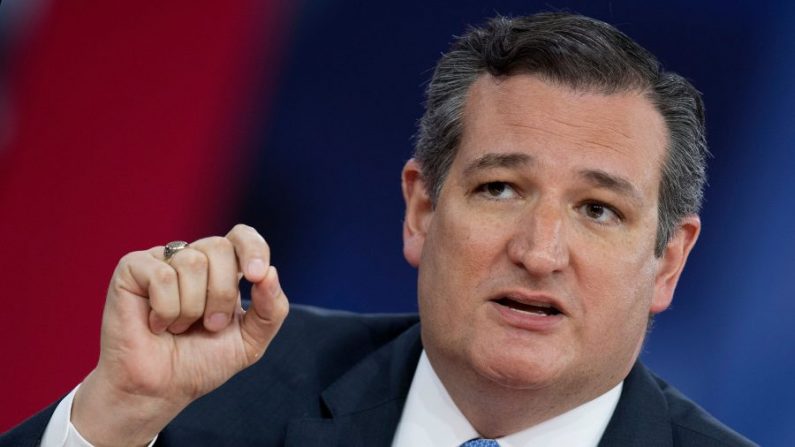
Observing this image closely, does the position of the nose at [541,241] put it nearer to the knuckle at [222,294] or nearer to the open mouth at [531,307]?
the open mouth at [531,307]

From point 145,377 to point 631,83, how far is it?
1307mm

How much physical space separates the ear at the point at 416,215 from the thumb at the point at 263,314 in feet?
1.92

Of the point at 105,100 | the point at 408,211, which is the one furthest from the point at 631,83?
the point at 105,100

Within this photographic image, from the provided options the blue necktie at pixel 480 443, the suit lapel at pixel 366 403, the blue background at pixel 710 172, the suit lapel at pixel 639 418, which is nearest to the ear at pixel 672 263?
the suit lapel at pixel 639 418

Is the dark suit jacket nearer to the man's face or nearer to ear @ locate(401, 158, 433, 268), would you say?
the man's face

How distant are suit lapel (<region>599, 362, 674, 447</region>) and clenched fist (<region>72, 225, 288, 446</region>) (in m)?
0.88

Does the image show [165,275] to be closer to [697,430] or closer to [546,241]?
[546,241]

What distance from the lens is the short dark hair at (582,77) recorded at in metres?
2.54

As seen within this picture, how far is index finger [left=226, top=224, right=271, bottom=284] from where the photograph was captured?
6.90ft

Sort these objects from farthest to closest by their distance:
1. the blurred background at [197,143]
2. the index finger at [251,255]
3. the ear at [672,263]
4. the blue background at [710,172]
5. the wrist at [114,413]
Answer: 1. the blurred background at [197,143]
2. the blue background at [710,172]
3. the ear at [672,263]
4. the wrist at [114,413]
5. the index finger at [251,255]

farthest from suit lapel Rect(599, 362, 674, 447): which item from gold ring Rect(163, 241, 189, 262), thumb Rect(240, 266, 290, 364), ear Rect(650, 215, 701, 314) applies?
gold ring Rect(163, 241, 189, 262)

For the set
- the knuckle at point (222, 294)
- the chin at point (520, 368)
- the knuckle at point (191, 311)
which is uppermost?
the knuckle at point (222, 294)

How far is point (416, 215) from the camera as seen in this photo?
2811 millimetres

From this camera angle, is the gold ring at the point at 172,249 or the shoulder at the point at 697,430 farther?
the shoulder at the point at 697,430
